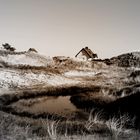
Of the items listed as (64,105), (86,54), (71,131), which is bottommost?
(71,131)

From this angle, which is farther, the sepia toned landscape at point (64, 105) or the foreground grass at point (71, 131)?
the sepia toned landscape at point (64, 105)

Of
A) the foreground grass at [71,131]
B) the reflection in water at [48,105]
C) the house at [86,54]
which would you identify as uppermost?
the house at [86,54]

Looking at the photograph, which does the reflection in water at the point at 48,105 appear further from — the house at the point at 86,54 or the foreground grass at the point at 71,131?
the house at the point at 86,54

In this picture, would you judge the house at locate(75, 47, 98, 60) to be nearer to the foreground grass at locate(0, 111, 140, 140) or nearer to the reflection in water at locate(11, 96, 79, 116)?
the reflection in water at locate(11, 96, 79, 116)

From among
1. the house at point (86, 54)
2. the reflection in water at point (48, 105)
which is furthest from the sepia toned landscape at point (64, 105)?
the house at point (86, 54)

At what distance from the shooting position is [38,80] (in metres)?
22.5

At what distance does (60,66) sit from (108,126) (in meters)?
21.1

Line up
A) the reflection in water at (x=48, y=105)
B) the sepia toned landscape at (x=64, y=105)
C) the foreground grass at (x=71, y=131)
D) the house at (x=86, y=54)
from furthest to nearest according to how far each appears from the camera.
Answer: the house at (x=86, y=54), the reflection in water at (x=48, y=105), the sepia toned landscape at (x=64, y=105), the foreground grass at (x=71, y=131)

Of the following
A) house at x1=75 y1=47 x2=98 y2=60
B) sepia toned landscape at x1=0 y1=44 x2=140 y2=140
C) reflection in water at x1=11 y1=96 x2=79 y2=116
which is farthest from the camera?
house at x1=75 y1=47 x2=98 y2=60

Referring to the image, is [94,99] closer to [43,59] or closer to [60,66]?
[60,66]

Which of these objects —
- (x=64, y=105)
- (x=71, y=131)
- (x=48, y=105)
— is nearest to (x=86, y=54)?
(x=64, y=105)

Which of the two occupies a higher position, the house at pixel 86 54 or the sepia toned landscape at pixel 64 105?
the house at pixel 86 54

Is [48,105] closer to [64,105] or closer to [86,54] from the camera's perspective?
[64,105]

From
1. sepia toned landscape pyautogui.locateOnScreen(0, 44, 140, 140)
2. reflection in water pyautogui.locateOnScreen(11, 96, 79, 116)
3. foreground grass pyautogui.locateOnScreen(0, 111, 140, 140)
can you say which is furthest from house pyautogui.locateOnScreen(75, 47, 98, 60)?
foreground grass pyautogui.locateOnScreen(0, 111, 140, 140)
